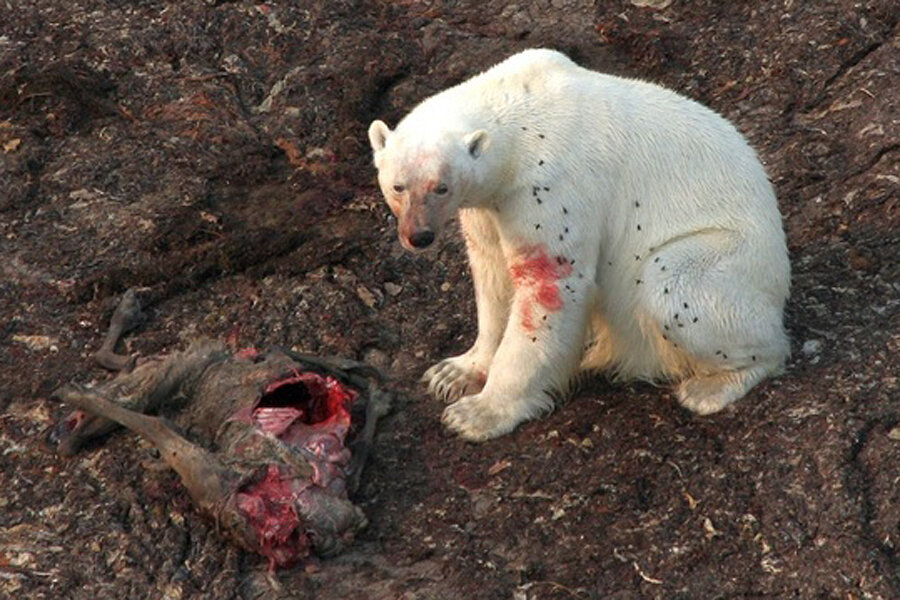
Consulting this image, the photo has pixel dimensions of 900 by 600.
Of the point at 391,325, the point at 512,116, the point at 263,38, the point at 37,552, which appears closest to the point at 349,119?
the point at 263,38

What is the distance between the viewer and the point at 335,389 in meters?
6.84

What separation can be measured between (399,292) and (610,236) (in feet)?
4.95

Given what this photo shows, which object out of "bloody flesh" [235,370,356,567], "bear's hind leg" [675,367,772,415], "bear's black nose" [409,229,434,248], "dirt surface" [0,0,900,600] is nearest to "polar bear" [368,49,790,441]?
"bear's hind leg" [675,367,772,415]

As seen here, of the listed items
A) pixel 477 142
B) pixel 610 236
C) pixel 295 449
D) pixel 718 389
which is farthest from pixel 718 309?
pixel 295 449

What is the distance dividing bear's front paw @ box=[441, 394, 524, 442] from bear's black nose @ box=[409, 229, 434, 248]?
3.17ft

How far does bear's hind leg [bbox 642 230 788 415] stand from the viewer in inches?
268

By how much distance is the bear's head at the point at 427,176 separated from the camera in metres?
6.38

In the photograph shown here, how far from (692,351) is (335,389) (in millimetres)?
1542

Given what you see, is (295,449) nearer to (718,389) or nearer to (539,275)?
(539,275)

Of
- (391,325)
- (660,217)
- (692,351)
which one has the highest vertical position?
(660,217)

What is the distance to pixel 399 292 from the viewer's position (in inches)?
318

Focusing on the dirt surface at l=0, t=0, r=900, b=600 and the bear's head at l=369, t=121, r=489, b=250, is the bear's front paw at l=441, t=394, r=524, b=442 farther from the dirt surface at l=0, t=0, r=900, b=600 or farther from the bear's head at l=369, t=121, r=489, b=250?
the bear's head at l=369, t=121, r=489, b=250

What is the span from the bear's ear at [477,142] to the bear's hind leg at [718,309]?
93cm

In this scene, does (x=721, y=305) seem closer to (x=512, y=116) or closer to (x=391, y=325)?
(x=512, y=116)
